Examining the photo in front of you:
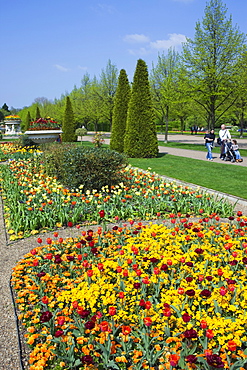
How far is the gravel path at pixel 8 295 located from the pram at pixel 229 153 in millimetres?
10828

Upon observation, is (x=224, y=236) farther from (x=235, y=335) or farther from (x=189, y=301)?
(x=235, y=335)

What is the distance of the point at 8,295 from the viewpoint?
343 cm

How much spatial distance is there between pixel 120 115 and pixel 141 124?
318 centimetres

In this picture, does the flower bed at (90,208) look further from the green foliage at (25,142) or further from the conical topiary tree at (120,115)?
the conical topiary tree at (120,115)

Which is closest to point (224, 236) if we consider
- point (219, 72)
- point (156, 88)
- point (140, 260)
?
point (140, 260)

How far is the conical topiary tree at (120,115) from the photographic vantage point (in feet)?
61.2

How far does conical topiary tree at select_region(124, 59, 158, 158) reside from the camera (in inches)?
632

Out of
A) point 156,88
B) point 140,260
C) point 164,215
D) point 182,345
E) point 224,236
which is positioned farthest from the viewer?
point 156,88

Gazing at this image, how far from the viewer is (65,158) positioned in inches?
316

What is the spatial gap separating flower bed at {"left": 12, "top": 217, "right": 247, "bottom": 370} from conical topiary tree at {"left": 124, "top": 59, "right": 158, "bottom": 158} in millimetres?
12136

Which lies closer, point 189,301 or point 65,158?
point 189,301

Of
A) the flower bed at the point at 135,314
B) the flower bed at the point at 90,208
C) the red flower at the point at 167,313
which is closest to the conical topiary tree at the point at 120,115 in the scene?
the flower bed at the point at 90,208

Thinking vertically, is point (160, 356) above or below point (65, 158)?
below

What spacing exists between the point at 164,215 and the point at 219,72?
59.9ft
